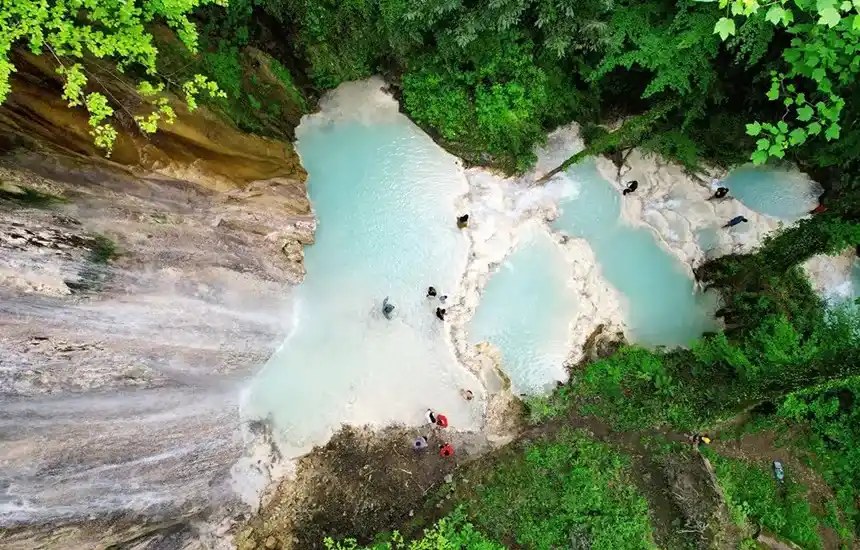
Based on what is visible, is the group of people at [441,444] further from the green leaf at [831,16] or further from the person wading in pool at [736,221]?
the green leaf at [831,16]

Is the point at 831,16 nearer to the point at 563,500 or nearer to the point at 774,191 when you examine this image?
the point at 774,191

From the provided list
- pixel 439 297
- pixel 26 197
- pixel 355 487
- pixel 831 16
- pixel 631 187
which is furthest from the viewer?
pixel 631 187

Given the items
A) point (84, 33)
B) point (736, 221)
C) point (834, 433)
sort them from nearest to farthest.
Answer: point (84, 33) < point (834, 433) < point (736, 221)

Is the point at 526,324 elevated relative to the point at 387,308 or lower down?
lower down

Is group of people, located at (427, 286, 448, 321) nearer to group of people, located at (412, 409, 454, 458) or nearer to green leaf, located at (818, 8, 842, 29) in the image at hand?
group of people, located at (412, 409, 454, 458)

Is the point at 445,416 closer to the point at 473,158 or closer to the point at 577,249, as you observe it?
the point at 577,249

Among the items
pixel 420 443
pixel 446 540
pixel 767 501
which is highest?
pixel 420 443

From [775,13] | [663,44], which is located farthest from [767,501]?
[775,13]
